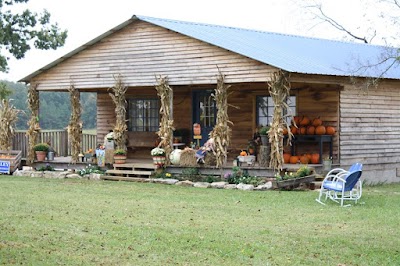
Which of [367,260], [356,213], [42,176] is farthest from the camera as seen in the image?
[42,176]

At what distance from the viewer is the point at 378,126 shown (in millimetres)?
22844

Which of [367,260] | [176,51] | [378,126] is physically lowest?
[367,260]

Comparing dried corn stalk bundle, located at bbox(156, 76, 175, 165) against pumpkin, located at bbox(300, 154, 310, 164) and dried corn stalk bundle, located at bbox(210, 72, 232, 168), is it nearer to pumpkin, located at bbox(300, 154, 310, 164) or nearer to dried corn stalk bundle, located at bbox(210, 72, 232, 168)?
dried corn stalk bundle, located at bbox(210, 72, 232, 168)

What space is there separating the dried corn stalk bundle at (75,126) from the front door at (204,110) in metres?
3.66

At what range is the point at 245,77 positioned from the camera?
19641 mm

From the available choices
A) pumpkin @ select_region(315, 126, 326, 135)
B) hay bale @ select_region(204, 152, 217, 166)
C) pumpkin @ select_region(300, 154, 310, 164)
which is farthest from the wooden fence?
pumpkin @ select_region(315, 126, 326, 135)

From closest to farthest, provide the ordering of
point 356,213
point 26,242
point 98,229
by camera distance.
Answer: point 26,242
point 98,229
point 356,213

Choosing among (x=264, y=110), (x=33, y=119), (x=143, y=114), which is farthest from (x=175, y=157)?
(x=33, y=119)

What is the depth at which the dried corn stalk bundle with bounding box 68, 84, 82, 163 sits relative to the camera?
917 inches

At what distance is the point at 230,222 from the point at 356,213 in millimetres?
2715

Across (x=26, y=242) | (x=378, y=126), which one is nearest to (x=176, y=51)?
(x=378, y=126)

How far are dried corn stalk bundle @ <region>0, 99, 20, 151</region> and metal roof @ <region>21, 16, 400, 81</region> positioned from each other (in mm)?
1137

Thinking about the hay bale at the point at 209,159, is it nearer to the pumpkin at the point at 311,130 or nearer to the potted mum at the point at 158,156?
the potted mum at the point at 158,156

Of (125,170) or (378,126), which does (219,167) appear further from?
(378,126)
